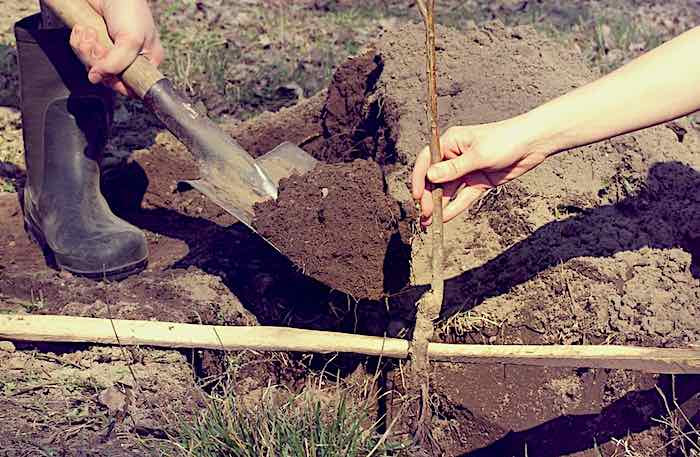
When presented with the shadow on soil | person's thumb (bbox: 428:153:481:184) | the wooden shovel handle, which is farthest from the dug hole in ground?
the wooden shovel handle

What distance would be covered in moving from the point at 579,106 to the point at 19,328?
181cm

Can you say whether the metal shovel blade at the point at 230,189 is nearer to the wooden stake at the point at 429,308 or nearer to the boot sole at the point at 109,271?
the boot sole at the point at 109,271

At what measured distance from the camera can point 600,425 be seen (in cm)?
248

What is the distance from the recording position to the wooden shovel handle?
275 centimetres

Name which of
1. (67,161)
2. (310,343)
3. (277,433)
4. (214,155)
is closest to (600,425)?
(310,343)

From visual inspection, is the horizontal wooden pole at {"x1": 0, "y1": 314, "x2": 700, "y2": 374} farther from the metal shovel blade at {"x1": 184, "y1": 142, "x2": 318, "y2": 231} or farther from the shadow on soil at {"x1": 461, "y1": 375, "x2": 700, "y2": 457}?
the metal shovel blade at {"x1": 184, "y1": 142, "x2": 318, "y2": 231}

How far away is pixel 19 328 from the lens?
2.47 metres

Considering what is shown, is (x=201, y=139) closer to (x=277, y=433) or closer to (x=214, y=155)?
(x=214, y=155)

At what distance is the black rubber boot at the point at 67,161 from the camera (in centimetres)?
320

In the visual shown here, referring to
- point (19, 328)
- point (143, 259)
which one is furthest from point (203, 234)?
point (19, 328)

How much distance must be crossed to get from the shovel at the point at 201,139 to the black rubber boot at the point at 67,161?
1.34ft

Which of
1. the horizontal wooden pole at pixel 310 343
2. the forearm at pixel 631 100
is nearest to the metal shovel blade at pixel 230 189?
the horizontal wooden pole at pixel 310 343

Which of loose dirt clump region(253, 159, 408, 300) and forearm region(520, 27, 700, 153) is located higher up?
forearm region(520, 27, 700, 153)

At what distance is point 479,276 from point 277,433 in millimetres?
974
